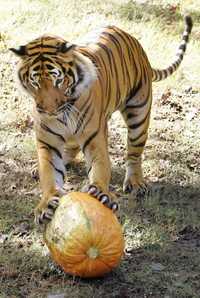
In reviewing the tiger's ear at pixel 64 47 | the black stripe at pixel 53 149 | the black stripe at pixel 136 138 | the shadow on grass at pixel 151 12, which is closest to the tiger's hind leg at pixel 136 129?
the black stripe at pixel 136 138

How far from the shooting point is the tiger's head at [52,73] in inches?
165

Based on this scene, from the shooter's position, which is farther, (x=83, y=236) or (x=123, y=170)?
(x=123, y=170)

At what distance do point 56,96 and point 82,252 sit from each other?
3.03ft

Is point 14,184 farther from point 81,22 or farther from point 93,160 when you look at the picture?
point 81,22

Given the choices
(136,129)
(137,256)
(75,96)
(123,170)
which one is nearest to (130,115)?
(136,129)

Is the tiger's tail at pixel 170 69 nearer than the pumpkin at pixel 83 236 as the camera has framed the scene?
No

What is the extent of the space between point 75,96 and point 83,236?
942 mm

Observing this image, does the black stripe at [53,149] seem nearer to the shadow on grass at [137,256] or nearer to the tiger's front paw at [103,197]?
the tiger's front paw at [103,197]

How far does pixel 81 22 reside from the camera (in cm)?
881

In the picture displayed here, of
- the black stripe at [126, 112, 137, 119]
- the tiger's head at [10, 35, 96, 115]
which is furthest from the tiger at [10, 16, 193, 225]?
the black stripe at [126, 112, 137, 119]

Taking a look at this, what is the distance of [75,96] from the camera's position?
4426mm

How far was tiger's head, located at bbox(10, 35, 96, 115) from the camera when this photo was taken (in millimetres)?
4180

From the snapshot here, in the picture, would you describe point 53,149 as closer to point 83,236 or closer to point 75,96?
point 75,96

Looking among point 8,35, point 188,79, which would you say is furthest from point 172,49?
point 8,35
